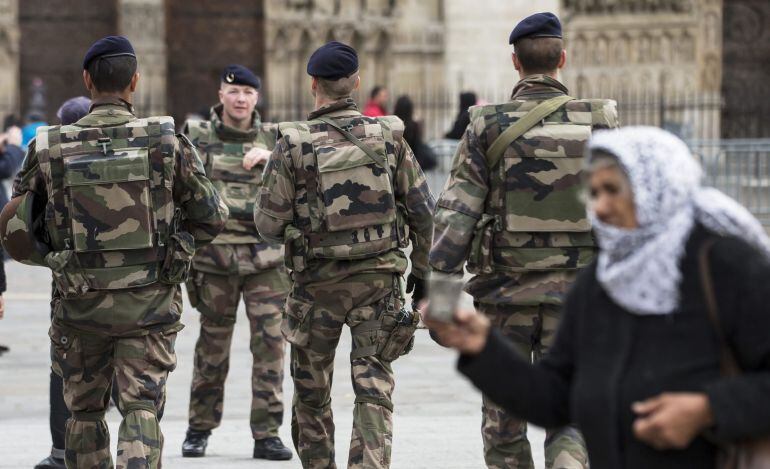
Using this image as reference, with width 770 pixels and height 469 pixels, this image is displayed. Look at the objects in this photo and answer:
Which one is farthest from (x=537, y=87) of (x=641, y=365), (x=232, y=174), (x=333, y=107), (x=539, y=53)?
(x=641, y=365)

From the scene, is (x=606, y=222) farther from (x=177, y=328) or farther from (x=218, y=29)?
(x=218, y=29)

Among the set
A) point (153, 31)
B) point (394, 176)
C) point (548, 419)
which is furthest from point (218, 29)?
point (548, 419)

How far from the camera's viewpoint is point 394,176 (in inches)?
270

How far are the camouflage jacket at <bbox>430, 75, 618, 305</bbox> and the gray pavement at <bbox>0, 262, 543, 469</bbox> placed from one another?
5.55 ft

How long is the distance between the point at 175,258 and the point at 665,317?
3.12m

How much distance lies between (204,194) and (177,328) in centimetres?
54

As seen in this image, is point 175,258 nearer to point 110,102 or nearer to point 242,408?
point 110,102

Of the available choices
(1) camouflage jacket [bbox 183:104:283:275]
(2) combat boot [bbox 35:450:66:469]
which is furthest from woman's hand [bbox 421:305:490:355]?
(1) camouflage jacket [bbox 183:104:283:275]

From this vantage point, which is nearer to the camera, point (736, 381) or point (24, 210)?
point (736, 381)

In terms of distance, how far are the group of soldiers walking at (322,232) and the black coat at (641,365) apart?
8.45 ft

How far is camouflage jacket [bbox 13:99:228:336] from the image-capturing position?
20.4 feet

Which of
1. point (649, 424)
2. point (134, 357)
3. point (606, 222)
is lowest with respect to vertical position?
point (134, 357)

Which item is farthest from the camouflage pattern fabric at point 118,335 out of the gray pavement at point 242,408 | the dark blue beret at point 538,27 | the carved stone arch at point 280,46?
the carved stone arch at point 280,46

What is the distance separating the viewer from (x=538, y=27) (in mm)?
6461
